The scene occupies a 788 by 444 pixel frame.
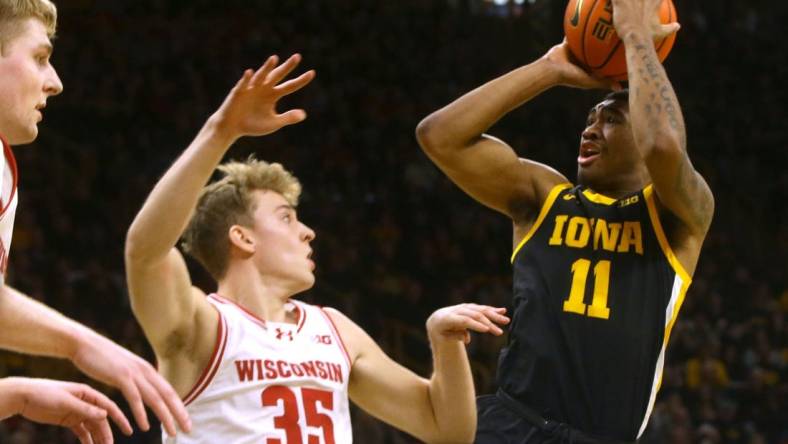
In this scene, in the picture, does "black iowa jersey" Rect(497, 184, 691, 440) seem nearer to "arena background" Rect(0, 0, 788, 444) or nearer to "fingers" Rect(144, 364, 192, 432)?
"fingers" Rect(144, 364, 192, 432)

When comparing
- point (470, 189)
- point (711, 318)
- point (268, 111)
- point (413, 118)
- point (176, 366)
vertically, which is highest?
point (268, 111)

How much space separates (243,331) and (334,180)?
7.60m

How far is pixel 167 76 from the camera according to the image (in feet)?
37.5

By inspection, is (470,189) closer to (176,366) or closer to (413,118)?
(176,366)

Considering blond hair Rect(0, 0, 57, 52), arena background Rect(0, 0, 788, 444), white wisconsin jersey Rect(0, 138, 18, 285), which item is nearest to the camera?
white wisconsin jersey Rect(0, 138, 18, 285)

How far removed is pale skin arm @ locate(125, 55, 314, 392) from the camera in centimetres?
277

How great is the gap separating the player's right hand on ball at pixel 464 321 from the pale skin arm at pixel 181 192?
738 millimetres

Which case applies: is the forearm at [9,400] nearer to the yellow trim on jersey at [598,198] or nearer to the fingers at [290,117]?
the fingers at [290,117]

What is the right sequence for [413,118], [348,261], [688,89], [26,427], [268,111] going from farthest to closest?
[688,89] → [413,118] → [348,261] → [26,427] → [268,111]

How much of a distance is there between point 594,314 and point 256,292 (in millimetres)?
1045

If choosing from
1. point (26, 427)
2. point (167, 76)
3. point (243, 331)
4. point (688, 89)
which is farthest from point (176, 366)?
point (688, 89)

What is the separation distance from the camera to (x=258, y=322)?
3.47 m

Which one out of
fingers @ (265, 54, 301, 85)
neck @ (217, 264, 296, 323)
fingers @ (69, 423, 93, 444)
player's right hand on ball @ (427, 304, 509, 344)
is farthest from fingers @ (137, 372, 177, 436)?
neck @ (217, 264, 296, 323)

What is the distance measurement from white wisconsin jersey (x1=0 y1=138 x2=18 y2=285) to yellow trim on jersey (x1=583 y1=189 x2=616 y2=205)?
1.83 meters
